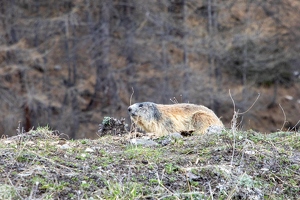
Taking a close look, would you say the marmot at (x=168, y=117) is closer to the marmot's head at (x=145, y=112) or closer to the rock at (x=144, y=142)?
the marmot's head at (x=145, y=112)

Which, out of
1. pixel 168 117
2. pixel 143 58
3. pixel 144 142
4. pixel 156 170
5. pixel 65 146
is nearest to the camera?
pixel 156 170

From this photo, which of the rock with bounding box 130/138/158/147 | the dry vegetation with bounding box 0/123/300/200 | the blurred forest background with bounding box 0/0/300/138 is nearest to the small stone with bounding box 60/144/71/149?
the dry vegetation with bounding box 0/123/300/200

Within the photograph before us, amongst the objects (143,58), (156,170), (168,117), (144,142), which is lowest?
(143,58)

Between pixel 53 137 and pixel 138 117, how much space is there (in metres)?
2.67

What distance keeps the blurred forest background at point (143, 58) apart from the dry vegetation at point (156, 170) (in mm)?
20250

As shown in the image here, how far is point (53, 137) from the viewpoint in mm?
8695

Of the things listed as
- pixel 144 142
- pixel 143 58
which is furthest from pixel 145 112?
pixel 143 58

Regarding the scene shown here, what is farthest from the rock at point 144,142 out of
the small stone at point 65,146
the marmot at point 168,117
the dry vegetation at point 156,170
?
the marmot at point 168,117

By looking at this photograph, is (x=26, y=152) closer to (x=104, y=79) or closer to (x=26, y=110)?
(x=26, y=110)

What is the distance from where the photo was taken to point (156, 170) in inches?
270

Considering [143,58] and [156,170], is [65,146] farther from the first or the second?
[143,58]

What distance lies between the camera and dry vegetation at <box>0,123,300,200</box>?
637 cm

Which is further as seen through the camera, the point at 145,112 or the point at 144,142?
the point at 145,112

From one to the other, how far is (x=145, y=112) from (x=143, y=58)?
19.8 m
